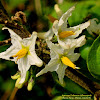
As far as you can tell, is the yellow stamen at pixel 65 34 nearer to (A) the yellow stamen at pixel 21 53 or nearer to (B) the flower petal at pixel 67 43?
(B) the flower petal at pixel 67 43

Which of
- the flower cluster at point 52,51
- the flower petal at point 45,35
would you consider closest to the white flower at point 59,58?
the flower cluster at point 52,51

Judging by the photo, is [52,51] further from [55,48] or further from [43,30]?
[43,30]

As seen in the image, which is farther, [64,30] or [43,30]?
[43,30]

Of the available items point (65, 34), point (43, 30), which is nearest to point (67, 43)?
point (65, 34)

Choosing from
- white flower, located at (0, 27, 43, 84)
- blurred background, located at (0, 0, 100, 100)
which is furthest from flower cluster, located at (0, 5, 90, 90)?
blurred background, located at (0, 0, 100, 100)

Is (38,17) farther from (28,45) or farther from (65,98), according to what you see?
(28,45)

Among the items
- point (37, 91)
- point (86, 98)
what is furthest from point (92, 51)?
point (37, 91)

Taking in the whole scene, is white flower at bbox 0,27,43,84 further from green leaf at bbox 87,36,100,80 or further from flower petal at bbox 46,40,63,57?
green leaf at bbox 87,36,100,80

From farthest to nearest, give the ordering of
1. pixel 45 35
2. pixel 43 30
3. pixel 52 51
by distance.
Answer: pixel 43 30
pixel 45 35
pixel 52 51
